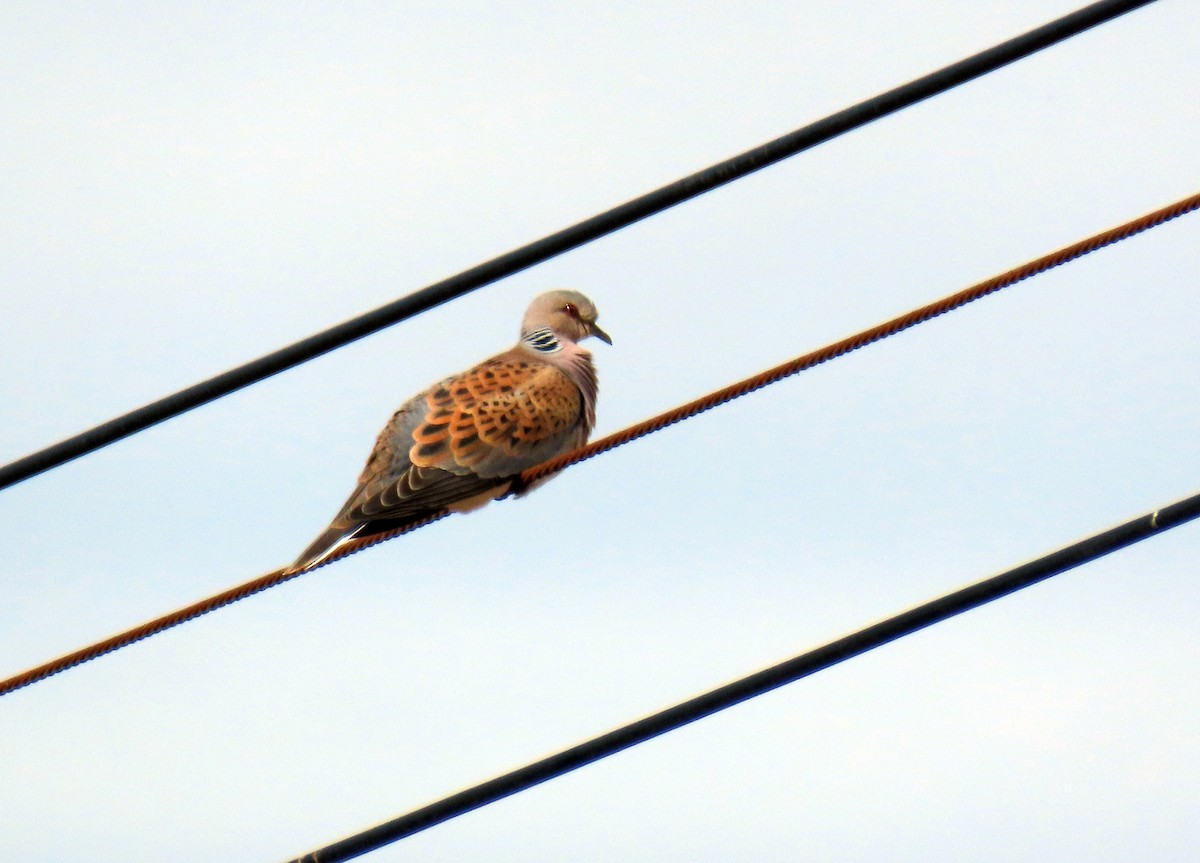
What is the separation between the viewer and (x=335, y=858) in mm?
4750

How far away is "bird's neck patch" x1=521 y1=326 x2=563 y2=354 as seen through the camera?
9055 mm

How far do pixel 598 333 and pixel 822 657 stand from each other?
541 centimetres

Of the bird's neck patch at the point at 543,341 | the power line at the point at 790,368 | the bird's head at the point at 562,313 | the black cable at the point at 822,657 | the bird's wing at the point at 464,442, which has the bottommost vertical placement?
the black cable at the point at 822,657

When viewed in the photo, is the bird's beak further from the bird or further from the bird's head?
the bird

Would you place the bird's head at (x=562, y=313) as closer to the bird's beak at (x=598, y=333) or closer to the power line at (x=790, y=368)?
the bird's beak at (x=598, y=333)

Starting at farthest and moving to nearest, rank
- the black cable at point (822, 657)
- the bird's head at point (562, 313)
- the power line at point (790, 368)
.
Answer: the bird's head at point (562, 313)
the power line at point (790, 368)
the black cable at point (822, 657)

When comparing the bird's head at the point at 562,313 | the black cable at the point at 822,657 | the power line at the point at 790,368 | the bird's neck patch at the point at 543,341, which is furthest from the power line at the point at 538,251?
the bird's head at the point at 562,313

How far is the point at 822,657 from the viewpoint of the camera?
451 cm

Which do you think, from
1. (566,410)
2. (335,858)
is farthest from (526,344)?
(335,858)

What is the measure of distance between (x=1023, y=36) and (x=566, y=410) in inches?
142

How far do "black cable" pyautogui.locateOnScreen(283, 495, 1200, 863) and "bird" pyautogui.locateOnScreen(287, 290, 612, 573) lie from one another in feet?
8.40

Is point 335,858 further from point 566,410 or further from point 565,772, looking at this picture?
point 566,410

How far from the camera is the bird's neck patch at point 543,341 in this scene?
29.7 feet

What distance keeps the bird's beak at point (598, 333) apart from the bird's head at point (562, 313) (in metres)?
0.06
